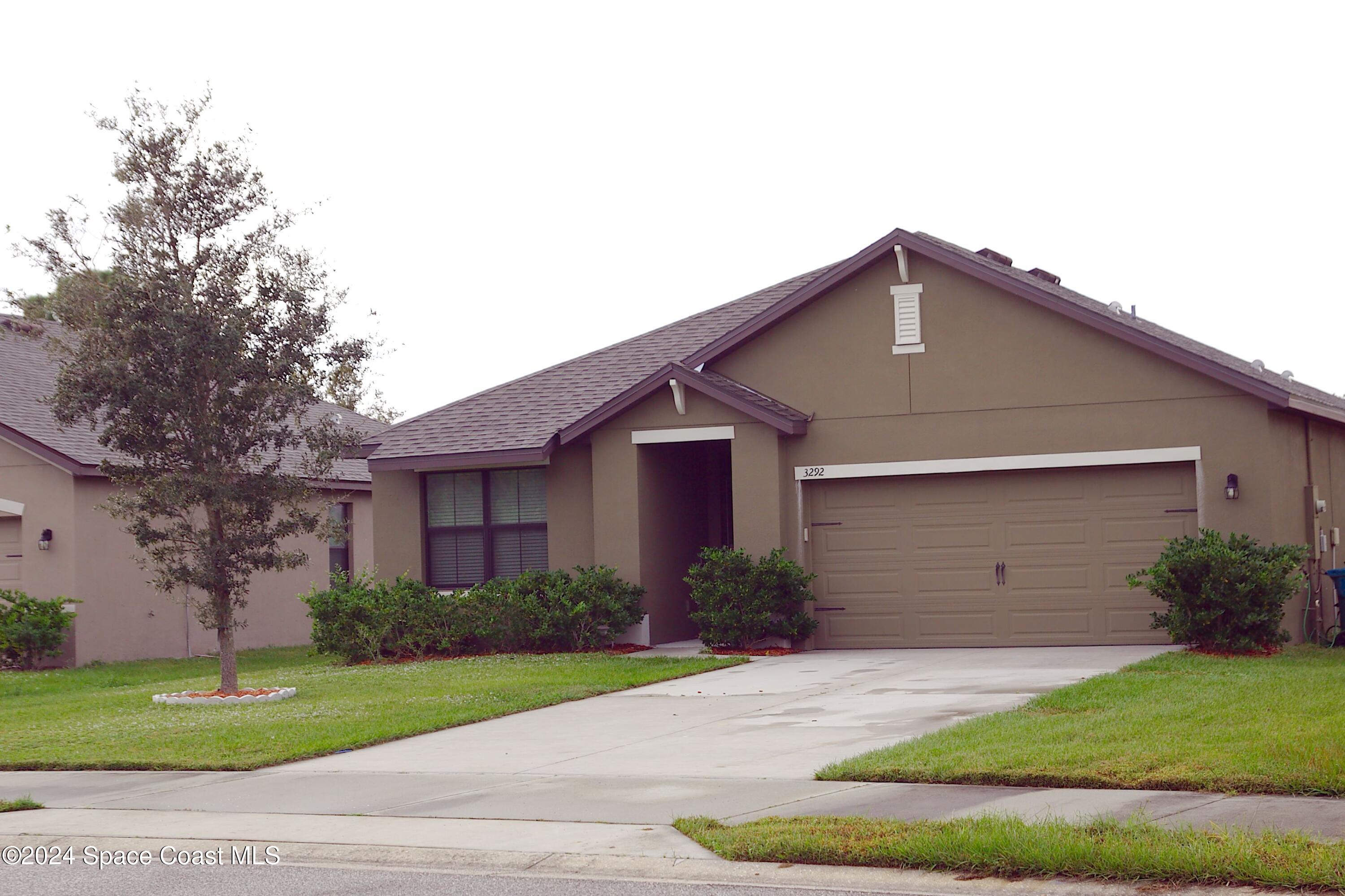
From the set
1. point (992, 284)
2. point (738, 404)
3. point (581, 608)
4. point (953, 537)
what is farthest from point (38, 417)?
point (992, 284)

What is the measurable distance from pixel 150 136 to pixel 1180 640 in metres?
12.7

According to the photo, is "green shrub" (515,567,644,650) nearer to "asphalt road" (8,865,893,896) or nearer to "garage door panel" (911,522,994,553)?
"garage door panel" (911,522,994,553)

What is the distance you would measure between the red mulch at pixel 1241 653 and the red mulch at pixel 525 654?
731 centimetres

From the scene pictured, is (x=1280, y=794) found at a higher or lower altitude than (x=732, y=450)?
lower

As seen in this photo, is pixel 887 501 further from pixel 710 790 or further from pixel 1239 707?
pixel 710 790

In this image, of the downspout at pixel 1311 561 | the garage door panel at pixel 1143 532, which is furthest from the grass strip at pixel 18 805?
the downspout at pixel 1311 561

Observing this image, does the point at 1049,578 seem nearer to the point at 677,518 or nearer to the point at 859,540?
the point at 859,540

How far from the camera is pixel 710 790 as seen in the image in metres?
8.78

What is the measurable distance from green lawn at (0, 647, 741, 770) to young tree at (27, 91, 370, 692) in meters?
1.63

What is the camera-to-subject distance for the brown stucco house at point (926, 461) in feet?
56.0

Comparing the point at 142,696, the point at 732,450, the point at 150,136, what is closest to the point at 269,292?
the point at 150,136

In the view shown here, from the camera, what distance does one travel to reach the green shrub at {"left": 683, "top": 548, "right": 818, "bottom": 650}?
1778 centimetres

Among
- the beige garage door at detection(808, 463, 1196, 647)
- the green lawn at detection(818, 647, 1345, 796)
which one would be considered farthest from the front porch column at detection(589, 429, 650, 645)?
the green lawn at detection(818, 647, 1345, 796)

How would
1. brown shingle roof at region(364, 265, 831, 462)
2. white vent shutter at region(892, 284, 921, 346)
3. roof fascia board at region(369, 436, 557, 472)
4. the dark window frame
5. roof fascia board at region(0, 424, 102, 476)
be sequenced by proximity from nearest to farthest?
white vent shutter at region(892, 284, 921, 346) < roof fascia board at region(369, 436, 557, 472) < brown shingle roof at region(364, 265, 831, 462) < roof fascia board at region(0, 424, 102, 476) < the dark window frame
